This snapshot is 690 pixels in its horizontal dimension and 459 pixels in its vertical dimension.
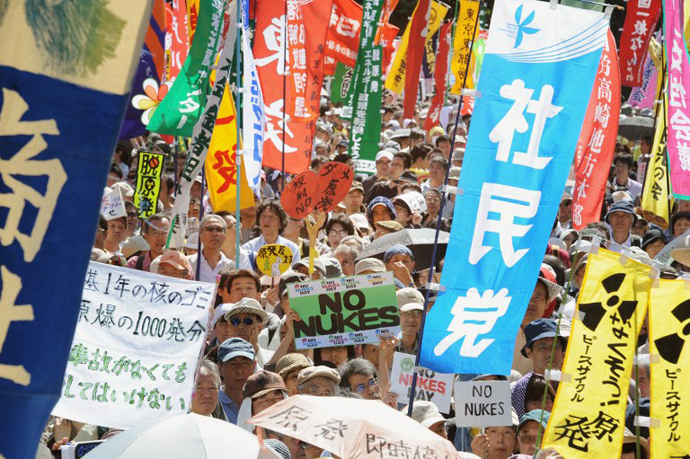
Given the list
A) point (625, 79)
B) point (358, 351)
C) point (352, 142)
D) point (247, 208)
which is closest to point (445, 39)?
point (625, 79)

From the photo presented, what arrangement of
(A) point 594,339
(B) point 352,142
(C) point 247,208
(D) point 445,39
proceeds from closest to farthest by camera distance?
(A) point 594,339 → (C) point 247,208 → (B) point 352,142 → (D) point 445,39

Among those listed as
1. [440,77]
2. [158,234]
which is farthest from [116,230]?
[440,77]

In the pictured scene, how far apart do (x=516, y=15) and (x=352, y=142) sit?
8.41 metres

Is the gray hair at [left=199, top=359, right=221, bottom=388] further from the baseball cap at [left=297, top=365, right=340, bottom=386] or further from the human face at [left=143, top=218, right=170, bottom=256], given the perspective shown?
the human face at [left=143, top=218, right=170, bottom=256]

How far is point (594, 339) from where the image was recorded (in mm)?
5617

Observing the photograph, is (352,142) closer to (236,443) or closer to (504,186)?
(504,186)

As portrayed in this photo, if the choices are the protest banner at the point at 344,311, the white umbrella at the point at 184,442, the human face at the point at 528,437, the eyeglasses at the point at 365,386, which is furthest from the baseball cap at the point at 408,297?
the white umbrella at the point at 184,442

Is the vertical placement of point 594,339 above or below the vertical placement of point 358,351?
above

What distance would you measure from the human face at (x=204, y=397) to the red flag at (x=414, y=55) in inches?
521

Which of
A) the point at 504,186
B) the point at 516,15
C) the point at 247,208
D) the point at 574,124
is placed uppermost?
the point at 516,15

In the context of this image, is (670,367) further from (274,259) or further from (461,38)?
(461,38)

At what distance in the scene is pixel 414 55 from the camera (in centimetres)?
1942

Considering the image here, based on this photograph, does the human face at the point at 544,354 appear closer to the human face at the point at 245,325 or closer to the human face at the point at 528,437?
the human face at the point at 528,437

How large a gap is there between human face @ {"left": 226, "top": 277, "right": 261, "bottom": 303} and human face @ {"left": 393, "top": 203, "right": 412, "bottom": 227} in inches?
150
